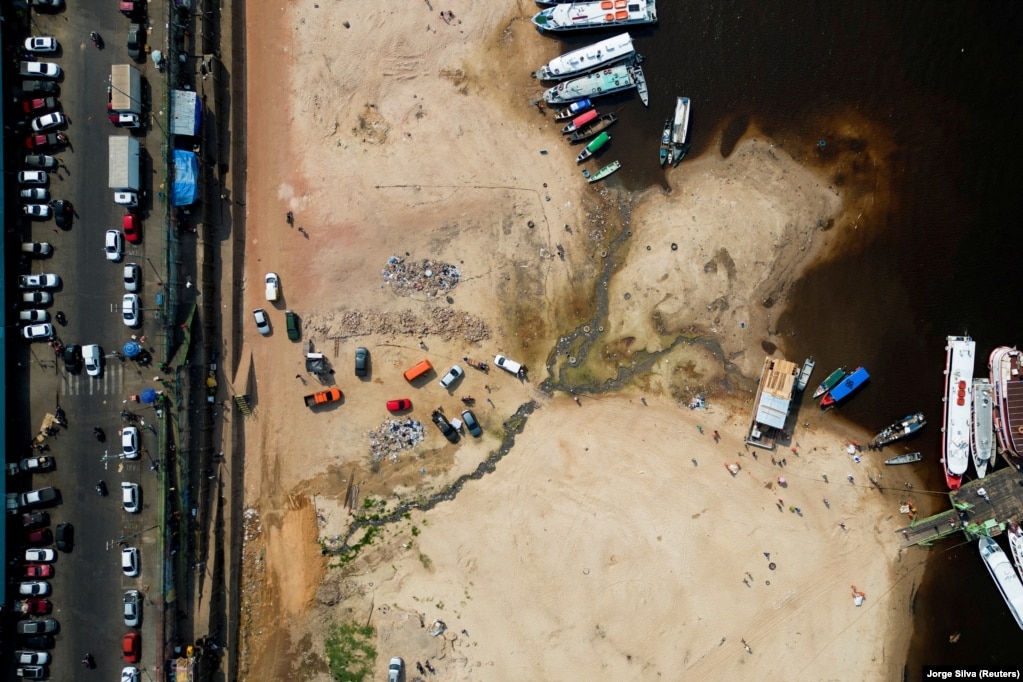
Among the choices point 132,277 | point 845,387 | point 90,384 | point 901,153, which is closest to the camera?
point 132,277

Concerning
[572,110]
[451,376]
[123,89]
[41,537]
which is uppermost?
[572,110]

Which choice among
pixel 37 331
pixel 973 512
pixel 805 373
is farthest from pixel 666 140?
pixel 37 331

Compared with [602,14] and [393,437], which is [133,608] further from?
[602,14]

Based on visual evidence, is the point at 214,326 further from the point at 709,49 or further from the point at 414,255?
the point at 709,49

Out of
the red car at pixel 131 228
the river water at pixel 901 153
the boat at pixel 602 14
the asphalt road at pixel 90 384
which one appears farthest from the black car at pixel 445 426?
the boat at pixel 602 14

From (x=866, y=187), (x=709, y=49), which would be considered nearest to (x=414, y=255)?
(x=709, y=49)
